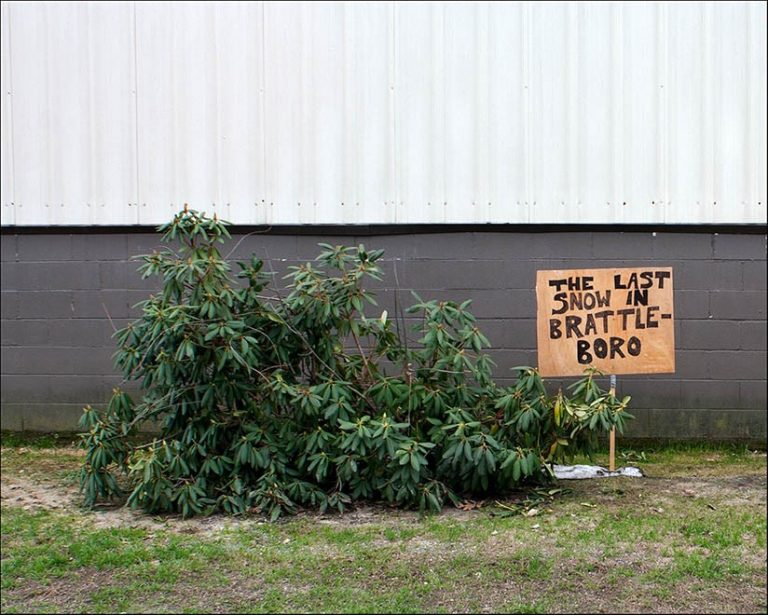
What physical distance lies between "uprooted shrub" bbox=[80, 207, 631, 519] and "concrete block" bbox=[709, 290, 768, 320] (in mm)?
1869

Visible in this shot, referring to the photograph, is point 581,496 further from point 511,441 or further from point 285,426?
point 285,426

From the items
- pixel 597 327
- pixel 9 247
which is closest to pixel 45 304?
pixel 9 247

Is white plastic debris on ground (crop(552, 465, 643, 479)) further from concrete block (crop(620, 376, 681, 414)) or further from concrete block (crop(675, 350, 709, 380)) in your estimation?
concrete block (crop(675, 350, 709, 380))

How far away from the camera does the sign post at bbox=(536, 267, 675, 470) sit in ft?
19.1

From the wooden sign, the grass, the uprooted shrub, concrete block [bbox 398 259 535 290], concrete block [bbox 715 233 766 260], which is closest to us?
the grass

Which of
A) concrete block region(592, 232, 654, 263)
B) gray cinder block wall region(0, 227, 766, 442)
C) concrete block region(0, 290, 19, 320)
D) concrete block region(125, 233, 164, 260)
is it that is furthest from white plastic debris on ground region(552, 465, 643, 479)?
concrete block region(0, 290, 19, 320)

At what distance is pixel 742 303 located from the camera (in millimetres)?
6629

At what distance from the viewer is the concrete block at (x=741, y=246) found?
6.61 meters

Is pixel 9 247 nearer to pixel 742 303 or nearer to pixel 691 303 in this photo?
pixel 691 303

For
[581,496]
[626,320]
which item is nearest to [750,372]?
[626,320]

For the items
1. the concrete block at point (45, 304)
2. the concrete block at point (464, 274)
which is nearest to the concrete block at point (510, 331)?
the concrete block at point (464, 274)

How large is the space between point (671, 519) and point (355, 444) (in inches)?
74.6

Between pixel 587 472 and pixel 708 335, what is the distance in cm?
160

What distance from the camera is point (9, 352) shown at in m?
7.20
